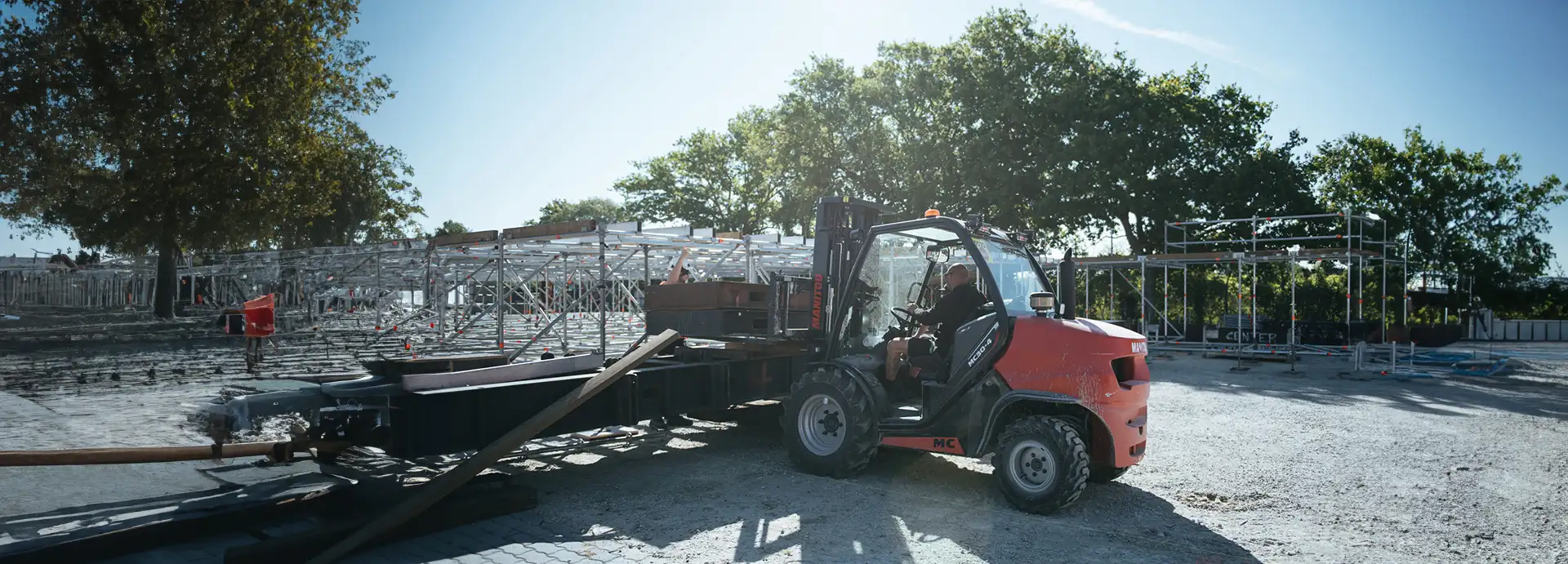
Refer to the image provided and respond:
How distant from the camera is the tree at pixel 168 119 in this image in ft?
63.5

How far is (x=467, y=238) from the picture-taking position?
51.6ft

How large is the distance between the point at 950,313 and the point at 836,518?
6.06 ft

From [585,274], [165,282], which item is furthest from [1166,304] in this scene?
[165,282]

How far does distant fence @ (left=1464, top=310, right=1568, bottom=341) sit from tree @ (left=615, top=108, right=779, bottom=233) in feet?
119

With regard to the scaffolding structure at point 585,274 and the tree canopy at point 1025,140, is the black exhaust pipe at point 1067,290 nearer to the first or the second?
the scaffolding structure at point 585,274

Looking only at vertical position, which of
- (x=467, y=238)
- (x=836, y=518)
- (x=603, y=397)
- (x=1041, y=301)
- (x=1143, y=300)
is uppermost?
(x=467, y=238)

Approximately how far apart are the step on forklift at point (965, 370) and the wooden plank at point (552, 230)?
6367mm

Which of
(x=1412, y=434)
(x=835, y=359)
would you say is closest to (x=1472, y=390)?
(x=1412, y=434)

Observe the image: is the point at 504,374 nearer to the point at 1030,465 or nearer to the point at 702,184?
the point at 1030,465

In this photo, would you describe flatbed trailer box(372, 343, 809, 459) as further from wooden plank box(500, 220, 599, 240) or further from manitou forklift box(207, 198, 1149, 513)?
wooden plank box(500, 220, 599, 240)

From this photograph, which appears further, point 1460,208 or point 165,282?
point 1460,208

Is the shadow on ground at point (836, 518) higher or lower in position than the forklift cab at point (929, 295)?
lower

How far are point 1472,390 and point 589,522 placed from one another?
1575 cm

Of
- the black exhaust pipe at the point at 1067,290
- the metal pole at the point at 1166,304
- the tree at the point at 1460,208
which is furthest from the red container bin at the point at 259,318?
the tree at the point at 1460,208
